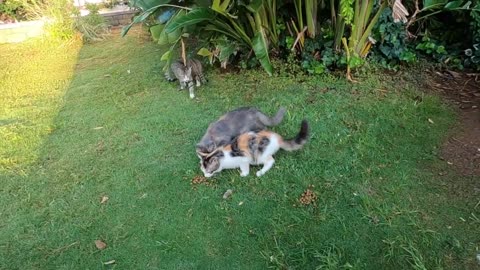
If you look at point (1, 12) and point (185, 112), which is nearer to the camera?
point (185, 112)

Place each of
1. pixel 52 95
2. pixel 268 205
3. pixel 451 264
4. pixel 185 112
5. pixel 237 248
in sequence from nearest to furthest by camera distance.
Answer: pixel 451 264 < pixel 237 248 < pixel 268 205 < pixel 185 112 < pixel 52 95

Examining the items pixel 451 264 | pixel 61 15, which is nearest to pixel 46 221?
pixel 451 264

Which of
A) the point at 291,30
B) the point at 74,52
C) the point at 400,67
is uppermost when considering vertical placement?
the point at 291,30

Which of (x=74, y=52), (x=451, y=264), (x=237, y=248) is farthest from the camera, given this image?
(x=74, y=52)

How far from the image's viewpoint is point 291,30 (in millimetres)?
4195

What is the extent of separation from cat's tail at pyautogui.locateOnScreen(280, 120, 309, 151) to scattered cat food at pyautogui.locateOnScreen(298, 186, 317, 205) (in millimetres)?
355

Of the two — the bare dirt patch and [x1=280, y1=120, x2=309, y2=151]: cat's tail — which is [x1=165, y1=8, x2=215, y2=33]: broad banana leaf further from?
the bare dirt patch

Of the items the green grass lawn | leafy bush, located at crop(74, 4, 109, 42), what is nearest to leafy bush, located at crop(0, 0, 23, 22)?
leafy bush, located at crop(74, 4, 109, 42)

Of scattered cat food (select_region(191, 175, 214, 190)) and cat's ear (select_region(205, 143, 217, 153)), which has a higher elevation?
cat's ear (select_region(205, 143, 217, 153))

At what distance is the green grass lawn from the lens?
2203 millimetres

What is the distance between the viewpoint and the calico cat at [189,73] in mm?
3990

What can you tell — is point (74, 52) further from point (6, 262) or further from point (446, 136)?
point (446, 136)


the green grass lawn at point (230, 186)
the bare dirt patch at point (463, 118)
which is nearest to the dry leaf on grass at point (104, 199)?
the green grass lawn at point (230, 186)

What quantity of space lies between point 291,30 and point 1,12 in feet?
18.0
